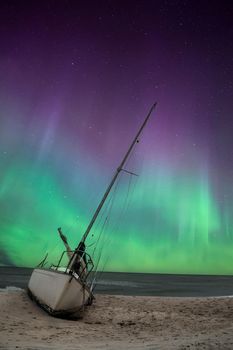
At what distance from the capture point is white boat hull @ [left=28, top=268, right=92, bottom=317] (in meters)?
16.4

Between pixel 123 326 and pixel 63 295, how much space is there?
127 inches

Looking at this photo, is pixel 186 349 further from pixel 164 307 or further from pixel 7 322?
pixel 164 307

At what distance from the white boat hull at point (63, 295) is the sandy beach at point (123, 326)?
1.87ft

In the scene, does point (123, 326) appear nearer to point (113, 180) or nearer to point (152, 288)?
point (113, 180)

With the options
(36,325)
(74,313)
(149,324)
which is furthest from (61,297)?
(149,324)

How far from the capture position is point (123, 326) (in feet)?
49.7

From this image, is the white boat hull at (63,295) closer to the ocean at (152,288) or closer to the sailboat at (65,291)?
the sailboat at (65,291)

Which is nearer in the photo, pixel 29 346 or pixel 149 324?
pixel 29 346

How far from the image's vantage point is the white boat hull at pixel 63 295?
1642 cm

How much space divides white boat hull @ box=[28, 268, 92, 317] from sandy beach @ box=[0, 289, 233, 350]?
57 cm

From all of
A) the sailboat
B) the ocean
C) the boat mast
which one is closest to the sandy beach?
the sailboat

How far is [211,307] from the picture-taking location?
66.3 ft

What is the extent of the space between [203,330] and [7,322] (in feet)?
25.5

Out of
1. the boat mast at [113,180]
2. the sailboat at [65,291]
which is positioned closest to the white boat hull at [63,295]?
the sailboat at [65,291]
